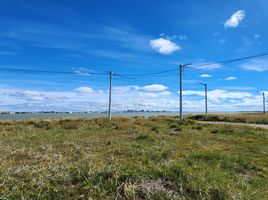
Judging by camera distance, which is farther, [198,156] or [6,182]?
[198,156]

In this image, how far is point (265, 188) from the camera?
6902 mm

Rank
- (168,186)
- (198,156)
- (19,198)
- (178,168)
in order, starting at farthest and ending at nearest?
(198,156)
(178,168)
(168,186)
(19,198)

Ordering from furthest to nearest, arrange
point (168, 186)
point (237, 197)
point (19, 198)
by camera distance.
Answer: point (168, 186) → point (237, 197) → point (19, 198)

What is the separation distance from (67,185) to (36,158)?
3795mm

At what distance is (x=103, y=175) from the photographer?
646 cm

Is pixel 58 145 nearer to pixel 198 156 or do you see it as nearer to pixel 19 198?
pixel 198 156

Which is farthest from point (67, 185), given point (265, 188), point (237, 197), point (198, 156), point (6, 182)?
point (198, 156)

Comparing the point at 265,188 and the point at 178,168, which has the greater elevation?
the point at 178,168

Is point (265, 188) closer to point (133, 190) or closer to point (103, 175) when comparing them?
point (133, 190)

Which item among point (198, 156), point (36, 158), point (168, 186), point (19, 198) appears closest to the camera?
point (19, 198)

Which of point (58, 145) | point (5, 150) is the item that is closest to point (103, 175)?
point (5, 150)

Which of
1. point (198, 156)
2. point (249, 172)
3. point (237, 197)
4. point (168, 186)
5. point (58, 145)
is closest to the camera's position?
point (237, 197)

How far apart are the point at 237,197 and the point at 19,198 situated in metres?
4.44

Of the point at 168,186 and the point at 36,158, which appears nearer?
the point at 168,186
